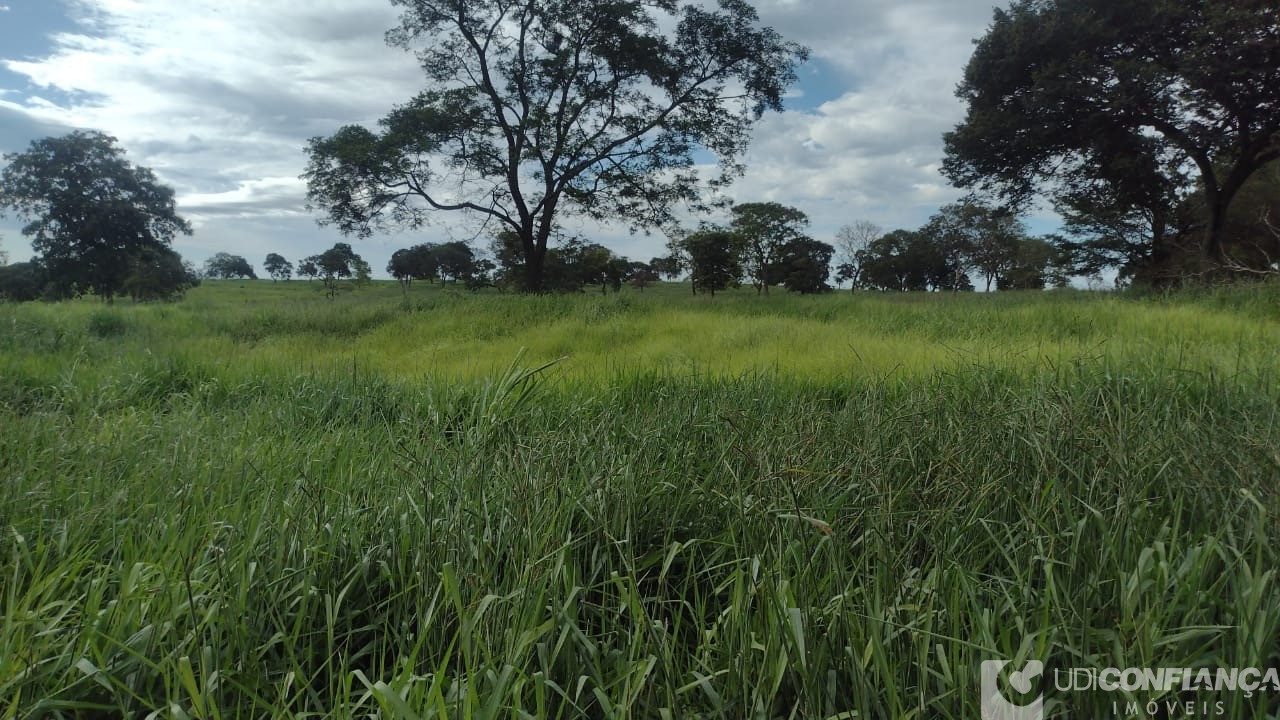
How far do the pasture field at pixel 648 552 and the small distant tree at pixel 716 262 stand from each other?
139ft

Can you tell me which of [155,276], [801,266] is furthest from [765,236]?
[155,276]

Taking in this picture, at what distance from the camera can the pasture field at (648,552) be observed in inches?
46.6

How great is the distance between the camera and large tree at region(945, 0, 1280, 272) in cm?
1324

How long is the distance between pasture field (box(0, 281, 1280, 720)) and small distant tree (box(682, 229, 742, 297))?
42.5m

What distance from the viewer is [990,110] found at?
17609 millimetres

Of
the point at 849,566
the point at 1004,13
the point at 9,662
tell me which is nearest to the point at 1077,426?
the point at 849,566

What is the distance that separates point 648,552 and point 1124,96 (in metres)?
18.9

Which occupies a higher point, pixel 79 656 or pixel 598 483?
pixel 598 483

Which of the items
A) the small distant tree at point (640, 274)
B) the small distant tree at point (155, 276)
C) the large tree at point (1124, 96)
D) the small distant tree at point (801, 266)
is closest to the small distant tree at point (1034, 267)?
the small distant tree at point (801, 266)

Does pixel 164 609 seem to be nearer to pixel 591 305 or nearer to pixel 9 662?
pixel 9 662

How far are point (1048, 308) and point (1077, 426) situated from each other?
7.50 meters

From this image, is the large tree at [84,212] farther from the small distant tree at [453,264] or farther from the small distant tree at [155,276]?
the small distant tree at [453,264]

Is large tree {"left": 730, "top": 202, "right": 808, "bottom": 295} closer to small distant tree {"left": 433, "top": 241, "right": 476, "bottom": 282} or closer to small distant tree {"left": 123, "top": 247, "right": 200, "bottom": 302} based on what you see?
small distant tree {"left": 433, "top": 241, "right": 476, "bottom": 282}

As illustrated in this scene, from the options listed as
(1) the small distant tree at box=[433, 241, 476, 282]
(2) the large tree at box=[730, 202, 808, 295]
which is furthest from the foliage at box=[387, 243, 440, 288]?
(2) the large tree at box=[730, 202, 808, 295]
